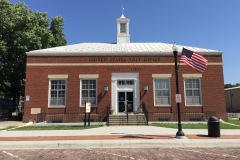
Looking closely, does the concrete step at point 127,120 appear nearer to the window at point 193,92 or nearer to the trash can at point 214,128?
the window at point 193,92

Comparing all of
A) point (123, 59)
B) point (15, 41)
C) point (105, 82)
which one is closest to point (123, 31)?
point (123, 59)

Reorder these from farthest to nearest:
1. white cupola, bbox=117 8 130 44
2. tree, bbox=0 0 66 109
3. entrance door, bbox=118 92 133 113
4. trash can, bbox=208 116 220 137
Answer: white cupola, bbox=117 8 130 44, tree, bbox=0 0 66 109, entrance door, bbox=118 92 133 113, trash can, bbox=208 116 220 137

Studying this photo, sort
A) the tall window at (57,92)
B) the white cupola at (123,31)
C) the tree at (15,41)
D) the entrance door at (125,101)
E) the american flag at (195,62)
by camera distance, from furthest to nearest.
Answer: the white cupola at (123,31), the tree at (15,41), the entrance door at (125,101), the tall window at (57,92), the american flag at (195,62)

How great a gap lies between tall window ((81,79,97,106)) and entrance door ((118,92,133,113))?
2.36 m

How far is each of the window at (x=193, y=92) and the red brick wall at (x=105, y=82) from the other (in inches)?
17.8

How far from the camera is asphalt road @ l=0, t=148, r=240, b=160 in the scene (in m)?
8.28

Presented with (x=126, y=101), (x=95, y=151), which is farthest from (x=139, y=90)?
(x=95, y=151)

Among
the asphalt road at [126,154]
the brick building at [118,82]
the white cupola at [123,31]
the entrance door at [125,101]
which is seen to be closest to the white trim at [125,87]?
the brick building at [118,82]

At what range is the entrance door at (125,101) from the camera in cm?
2255

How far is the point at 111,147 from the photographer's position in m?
10.2

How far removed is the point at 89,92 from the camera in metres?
22.6

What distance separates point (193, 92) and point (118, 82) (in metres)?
7.22

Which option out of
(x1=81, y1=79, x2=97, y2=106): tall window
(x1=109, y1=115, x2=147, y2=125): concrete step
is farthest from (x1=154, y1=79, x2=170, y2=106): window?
(x1=81, y1=79, x2=97, y2=106): tall window

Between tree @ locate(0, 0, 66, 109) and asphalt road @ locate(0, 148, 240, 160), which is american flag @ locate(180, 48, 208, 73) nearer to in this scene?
asphalt road @ locate(0, 148, 240, 160)
